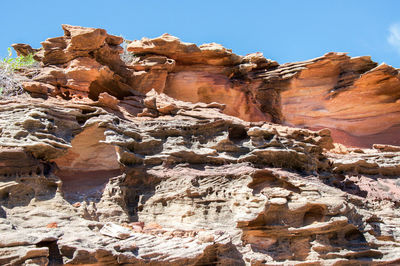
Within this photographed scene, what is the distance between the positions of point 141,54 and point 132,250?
1103cm

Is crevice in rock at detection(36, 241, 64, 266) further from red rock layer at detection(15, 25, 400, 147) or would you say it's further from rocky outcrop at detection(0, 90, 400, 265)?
red rock layer at detection(15, 25, 400, 147)

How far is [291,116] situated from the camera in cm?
1984

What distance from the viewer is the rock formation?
377 inches

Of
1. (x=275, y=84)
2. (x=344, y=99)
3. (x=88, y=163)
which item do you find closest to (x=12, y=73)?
(x=88, y=163)

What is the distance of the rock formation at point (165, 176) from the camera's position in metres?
9.58

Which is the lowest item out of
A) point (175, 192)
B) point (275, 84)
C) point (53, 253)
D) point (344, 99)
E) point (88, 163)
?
point (53, 253)

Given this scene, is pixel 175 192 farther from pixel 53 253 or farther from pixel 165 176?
pixel 53 253

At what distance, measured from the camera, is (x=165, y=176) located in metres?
12.5

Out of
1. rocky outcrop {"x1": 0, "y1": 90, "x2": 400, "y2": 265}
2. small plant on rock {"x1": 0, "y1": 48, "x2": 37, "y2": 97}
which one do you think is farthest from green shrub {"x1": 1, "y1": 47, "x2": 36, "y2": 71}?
rocky outcrop {"x1": 0, "y1": 90, "x2": 400, "y2": 265}

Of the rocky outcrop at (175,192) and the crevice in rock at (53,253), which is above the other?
the rocky outcrop at (175,192)

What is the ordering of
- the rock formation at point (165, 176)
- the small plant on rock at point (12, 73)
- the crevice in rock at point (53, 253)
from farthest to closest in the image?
the small plant on rock at point (12, 73) < the rock formation at point (165, 176) < the crevice in rock at point (53, 253)

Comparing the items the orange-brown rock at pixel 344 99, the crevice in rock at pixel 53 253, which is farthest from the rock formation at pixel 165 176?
the orange-brown rock at pixel 344 99

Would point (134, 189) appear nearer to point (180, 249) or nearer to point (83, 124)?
point (83, 124)

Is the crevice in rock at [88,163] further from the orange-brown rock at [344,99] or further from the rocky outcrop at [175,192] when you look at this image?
the orange-brown rock at [344,99]
